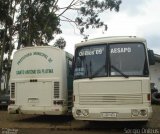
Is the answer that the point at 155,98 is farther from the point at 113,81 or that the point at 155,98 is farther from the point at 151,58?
the point at 113,81

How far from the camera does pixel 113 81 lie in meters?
13.2

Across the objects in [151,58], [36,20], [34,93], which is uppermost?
[36,20]

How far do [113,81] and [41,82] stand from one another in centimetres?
367

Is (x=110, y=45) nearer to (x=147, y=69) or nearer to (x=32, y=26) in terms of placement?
(x=147, y=69)

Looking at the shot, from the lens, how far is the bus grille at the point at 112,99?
515 inches

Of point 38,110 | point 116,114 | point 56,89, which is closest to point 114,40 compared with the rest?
point 116,114

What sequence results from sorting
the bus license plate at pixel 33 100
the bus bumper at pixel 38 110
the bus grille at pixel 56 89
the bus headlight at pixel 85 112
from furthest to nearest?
the bus license plate at pixel 33 100 → the bus grille at pixel 56 89 → the bus bumper at pixel 38 110 → the bus headlight at pixel 85 112

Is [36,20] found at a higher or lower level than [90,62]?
higher

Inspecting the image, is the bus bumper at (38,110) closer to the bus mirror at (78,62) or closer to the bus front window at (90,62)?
the bus front window at (90,62)

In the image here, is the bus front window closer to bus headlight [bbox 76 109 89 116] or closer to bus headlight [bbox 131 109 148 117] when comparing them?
bus headlight [bbox 76 109 89 116]

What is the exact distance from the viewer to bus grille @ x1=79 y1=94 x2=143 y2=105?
515 inches

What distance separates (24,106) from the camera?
16156 millimetres

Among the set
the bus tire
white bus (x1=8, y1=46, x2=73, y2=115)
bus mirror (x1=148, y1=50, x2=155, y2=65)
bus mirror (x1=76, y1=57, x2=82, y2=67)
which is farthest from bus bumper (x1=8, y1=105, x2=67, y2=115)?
the bus tire

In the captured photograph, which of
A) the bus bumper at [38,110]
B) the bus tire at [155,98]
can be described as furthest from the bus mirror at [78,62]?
the bus tire at [155,98]
